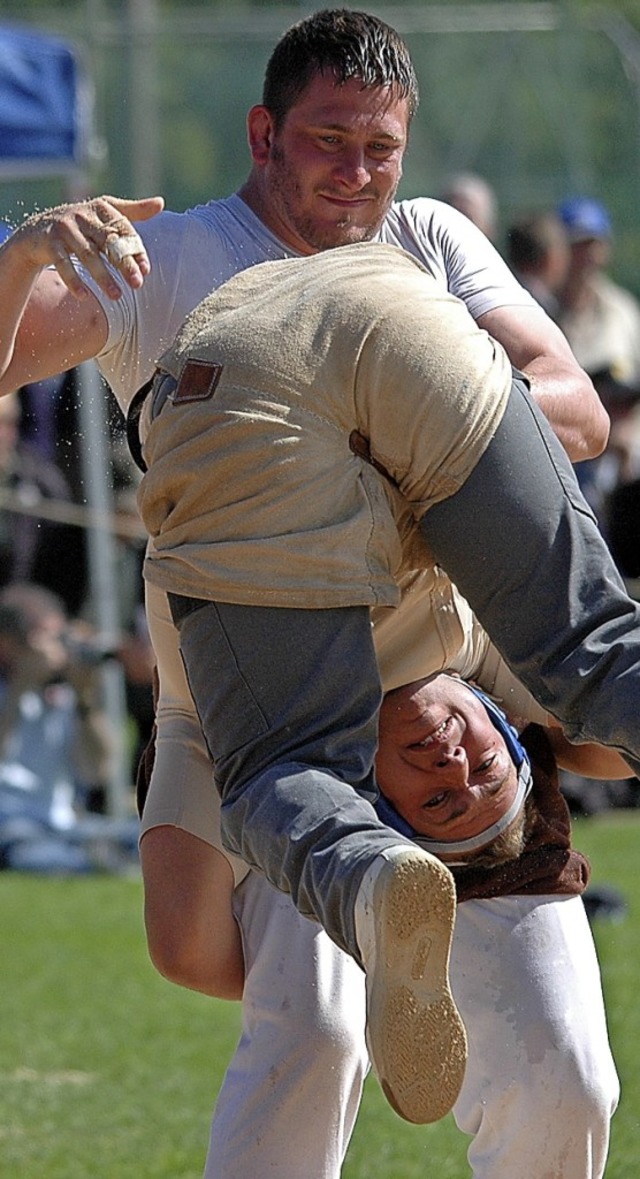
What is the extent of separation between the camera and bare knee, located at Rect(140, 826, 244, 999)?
3.34 meters

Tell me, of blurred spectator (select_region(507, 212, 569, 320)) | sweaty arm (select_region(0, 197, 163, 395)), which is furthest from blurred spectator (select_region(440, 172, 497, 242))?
sweaty arm (select_region(0, 197, 163, 395))

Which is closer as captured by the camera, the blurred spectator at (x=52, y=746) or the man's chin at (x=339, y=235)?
the man's chin at (x=339, y=235)

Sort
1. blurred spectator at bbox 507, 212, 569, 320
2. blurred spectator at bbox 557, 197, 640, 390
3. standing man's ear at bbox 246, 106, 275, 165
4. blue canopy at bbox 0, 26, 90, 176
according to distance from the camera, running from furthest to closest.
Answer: blurred spectator at bbox 557, 197, 640, 390
blurred spectator at bbox 507, 212, 569, 320
blue canopy at bbox 0, 26, 90, 176
standing man's ear at bbox 246, 106, 275, 165

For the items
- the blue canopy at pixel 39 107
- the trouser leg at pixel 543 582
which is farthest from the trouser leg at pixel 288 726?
the blue canopy at pixel 39 107

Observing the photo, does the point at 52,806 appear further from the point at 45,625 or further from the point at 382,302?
the point at 382,302

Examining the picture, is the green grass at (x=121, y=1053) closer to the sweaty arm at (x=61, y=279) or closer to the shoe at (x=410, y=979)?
the shoe at (x=410, y=979)

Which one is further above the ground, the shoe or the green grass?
the shoe

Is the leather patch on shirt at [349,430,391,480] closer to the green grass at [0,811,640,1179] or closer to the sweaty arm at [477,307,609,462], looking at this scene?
the sweaty arm at [477,307,609,462]

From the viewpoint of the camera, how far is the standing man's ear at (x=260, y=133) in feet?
11.6

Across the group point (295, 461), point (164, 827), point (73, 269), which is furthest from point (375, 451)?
point (164, 827)

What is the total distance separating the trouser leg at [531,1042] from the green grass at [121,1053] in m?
1.25

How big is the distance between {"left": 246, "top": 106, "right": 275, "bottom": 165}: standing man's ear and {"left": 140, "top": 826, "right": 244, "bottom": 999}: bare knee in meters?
1.20

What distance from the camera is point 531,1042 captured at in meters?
3.38

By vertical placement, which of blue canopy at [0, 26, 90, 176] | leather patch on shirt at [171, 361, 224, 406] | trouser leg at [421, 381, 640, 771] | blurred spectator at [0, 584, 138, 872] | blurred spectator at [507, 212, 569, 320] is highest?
leather patch on shirt at [171, 361, 224, 406]
